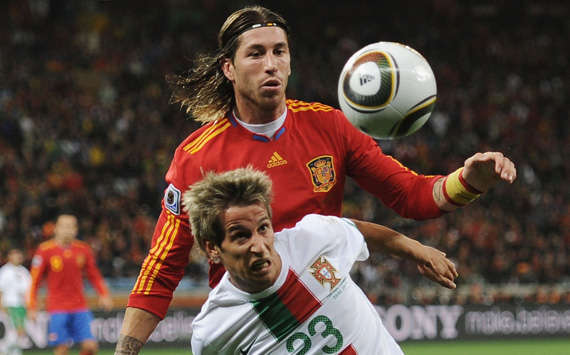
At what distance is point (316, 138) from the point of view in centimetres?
420

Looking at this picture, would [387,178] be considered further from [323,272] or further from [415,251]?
[323,272]

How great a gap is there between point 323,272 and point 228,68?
4.33 feet

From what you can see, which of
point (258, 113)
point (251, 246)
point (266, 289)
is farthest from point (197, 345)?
point (258, 113)

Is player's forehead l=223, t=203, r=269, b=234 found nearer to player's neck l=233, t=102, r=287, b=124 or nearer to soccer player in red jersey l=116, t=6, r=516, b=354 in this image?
soccer player in red jersey l=116, t=6, r=516, b=354

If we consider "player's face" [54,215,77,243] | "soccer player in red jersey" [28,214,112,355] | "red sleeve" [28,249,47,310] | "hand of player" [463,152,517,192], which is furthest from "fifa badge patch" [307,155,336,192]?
"red sleeve" [28,249,47,310]

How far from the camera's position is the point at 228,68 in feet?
14.1

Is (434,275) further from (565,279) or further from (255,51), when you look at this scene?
(565,279)

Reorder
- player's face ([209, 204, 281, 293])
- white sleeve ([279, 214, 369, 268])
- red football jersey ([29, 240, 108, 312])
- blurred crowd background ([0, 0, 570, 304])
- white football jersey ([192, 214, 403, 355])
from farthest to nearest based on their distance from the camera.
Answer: blurred crowd background ([0, 0, 570, 304]) → red football jersey ([29, 240, 108, 312]) → white sleeve ([279, 214, 369, 268]) → white football jersey ([192, 214, 403, 355]) → player's face ([209, 204, 281, 293])

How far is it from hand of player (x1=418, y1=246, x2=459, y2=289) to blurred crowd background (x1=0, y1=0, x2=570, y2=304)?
1137 centimetres

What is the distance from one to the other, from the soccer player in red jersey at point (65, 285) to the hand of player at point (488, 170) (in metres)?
7.80

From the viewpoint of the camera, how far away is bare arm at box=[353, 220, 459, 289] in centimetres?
391

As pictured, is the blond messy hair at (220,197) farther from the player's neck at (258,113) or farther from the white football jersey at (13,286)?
the white football jersey at (13,286)

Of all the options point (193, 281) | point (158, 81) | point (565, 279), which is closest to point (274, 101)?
point (193, 281)

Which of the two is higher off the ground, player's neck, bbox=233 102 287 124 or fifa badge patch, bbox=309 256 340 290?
player's neck, bbox=233 102 287 124
